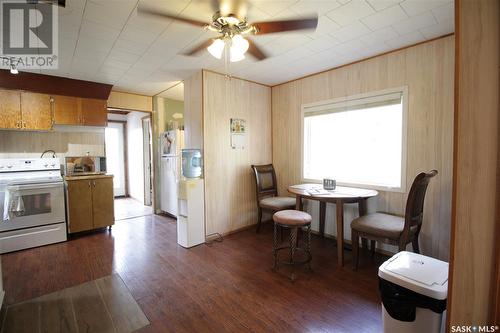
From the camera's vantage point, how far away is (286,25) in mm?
1807

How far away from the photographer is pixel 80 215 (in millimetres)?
3537

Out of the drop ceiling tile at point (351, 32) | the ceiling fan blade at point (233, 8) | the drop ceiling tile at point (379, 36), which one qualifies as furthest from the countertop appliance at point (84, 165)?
the drop ceiling tile at point (379, 36)

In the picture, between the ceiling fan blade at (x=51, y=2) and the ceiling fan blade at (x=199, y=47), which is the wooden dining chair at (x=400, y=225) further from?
the ceiling fan blade at (x=51, y=2)

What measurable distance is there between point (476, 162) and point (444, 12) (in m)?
1.87

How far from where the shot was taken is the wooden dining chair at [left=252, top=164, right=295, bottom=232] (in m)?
3.39

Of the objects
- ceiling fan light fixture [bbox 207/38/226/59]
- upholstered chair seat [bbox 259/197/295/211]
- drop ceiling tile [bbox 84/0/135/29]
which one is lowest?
upholstered chair seat [bbox 259/197/295/211]

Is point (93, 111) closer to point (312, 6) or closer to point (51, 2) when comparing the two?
point (51, 2)

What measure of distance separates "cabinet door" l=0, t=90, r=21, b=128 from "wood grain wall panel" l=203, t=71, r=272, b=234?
2.57m

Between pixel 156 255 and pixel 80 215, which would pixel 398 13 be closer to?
pixel 156 255

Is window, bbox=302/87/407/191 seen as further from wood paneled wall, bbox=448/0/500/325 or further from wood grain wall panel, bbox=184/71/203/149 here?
wood paneled wall, bbox=448/0/500/325

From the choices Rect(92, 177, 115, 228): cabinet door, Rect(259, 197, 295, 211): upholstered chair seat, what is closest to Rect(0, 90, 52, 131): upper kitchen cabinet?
Rect(92, 177, 115, 228): cabinet door

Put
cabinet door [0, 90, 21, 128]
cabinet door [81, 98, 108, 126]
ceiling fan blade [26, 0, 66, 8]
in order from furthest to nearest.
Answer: cabinet door [81, 98, 108, 126], cabinet door [0, 90, 21, 128], ceiling fan blade [26, 0, 66, 8]

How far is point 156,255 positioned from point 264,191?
180cm

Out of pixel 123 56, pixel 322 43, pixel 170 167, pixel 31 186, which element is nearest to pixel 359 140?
pixel 322 43
